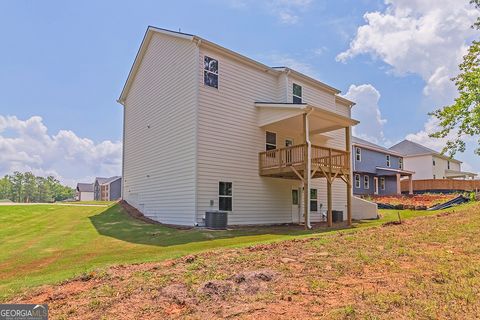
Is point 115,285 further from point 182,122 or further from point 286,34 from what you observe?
point 286,34

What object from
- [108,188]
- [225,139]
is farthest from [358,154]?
[108,188]

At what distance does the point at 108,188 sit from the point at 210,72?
48340 mm

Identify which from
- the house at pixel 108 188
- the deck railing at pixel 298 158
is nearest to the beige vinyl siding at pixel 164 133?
the deck railing at pixel 298 158

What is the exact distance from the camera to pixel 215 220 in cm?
1427

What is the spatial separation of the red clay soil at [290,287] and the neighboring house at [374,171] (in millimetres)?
29037

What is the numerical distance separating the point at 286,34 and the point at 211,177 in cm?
717

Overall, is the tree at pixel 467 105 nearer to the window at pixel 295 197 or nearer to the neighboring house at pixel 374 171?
the window at pixel 295 197

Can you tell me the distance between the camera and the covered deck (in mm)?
15297

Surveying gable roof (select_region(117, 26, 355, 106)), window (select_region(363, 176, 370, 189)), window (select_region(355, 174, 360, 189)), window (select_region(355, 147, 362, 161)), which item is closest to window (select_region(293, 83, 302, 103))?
gable roof (select_region(117, 26, 355, 106))

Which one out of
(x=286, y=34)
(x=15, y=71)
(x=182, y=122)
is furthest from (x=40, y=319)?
(x=15, y=71)

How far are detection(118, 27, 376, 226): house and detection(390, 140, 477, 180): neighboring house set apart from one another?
32067mm

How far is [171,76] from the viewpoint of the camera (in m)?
17.5

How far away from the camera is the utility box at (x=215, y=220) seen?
14242 mm

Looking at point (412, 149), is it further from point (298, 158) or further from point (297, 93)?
point (298, 158)
